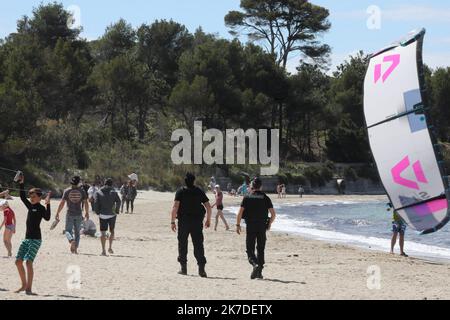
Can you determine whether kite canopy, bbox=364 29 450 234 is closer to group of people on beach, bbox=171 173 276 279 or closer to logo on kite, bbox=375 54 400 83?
logo on kite, bbox=375 54 400 83

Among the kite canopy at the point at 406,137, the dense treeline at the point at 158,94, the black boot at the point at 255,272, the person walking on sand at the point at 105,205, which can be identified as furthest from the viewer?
the dense treeline at the point at 158,94

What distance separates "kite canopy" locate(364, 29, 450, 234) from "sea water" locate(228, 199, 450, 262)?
5268 millimetres

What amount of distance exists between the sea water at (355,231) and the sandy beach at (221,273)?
1994mm

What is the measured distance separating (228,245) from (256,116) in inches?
1571

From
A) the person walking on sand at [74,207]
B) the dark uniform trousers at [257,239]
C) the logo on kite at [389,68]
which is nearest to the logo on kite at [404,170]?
the logo on kite at [389,68]

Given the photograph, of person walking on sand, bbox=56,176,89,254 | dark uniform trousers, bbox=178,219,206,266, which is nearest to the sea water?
dark uniform trousers, bbox=178,219,206,266

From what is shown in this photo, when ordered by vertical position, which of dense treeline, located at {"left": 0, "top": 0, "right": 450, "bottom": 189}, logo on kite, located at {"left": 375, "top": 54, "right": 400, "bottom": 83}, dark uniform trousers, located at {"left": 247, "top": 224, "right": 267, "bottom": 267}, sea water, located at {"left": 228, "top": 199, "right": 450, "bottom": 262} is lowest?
sea water, located at {"left": 228, "top": 199, "right": 450, "bottom": 262}

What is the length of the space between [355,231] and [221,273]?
14927 millimetres

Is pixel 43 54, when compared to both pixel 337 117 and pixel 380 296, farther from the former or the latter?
pixel 380 296

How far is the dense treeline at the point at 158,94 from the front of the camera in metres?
44.0

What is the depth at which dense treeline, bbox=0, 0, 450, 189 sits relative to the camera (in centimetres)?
4400

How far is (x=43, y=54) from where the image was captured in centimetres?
5097

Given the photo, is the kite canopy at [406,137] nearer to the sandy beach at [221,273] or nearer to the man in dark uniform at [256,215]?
the sandy beach at [221,273]
